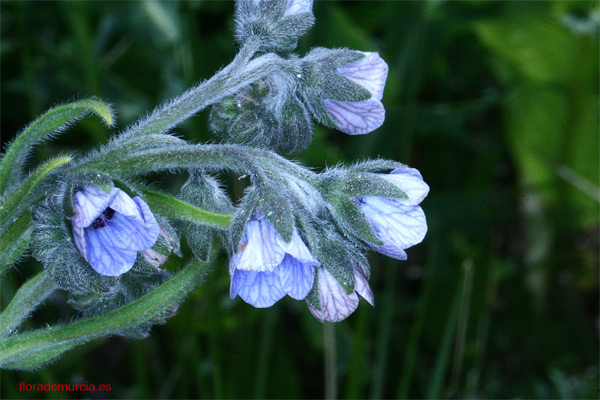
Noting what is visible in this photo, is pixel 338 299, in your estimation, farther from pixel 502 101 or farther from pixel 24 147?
pixel 502 101

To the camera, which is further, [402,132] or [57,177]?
[402,132]

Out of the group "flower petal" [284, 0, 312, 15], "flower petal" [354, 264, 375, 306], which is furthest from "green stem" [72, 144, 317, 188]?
"flower petal" [284, 0, 312, 15]

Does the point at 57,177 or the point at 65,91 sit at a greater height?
the point at 57,177

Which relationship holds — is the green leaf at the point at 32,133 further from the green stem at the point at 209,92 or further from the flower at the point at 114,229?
the flower at the point at 114,229

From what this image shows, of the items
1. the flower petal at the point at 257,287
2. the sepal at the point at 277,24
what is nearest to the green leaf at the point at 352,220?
the flower petal at the point at 257,287

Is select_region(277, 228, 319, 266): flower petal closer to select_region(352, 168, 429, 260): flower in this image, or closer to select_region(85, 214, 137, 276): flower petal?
select_region(352, 168, 429, 260): flower

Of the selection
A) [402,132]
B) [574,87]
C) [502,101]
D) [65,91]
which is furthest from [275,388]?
[574,87]
